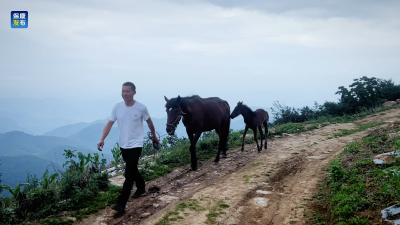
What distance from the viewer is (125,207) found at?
5352 millimetres

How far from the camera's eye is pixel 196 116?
838cm

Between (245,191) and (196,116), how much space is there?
310cm

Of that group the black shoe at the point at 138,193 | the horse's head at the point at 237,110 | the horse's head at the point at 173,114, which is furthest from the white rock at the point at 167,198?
the horse's head at the point at 237,110

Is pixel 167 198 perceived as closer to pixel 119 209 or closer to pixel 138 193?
pixel 138 193

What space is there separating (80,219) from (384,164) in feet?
19.7

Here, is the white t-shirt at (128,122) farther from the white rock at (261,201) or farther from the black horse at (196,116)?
the white rock at (261,201)

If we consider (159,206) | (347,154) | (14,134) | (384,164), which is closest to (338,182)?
(384,164)

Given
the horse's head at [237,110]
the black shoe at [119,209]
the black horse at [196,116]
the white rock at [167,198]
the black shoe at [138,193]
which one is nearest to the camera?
the black shoe at [119,209]

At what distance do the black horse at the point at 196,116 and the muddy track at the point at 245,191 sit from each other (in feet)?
3.18

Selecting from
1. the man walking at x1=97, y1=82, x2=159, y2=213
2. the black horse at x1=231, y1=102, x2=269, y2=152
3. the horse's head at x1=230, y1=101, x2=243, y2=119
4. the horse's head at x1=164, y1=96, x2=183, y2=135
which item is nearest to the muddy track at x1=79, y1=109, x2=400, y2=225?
the man walking at x1=97, y1=82, x2=159, y2=213

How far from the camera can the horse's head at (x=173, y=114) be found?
24.0 ft

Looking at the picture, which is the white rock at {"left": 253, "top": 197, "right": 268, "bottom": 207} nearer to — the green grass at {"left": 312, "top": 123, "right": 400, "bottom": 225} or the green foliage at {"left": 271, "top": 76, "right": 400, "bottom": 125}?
the green grass at {"left": 312, "top": 123, "right": 400, "bottom": 225}

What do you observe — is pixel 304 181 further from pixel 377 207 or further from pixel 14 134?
pixel 14 134

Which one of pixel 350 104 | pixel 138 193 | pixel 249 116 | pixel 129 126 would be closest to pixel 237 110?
pixel 249 116
